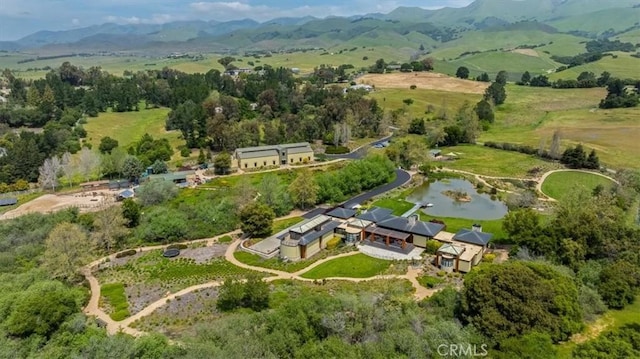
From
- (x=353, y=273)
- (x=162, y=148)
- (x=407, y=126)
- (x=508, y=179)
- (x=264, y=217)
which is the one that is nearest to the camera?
(x=353, y=273)

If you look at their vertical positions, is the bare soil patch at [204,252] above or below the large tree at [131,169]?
below

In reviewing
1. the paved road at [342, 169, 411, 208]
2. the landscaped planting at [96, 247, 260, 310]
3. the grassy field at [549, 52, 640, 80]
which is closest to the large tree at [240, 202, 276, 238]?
the landscaped planting at [96, 247, 260, 310]

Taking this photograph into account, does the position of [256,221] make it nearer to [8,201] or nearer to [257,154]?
[257,154]

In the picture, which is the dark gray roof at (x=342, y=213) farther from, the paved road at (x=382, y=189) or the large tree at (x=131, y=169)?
the large tree at (x=131, y=169)

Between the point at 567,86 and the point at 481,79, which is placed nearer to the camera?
the point at 567,86

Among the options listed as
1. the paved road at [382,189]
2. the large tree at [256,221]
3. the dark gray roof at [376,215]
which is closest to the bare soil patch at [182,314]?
the large tree at [256,221]

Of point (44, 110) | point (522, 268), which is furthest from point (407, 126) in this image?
point (44, 110)

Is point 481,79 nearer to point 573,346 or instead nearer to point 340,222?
point 340,222

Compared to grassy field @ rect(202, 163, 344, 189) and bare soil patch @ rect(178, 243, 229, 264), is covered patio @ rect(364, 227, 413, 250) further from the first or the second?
grassy field @ rect(202, 163, 344, 189)
